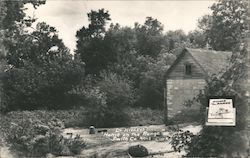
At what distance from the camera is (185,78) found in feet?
73.9

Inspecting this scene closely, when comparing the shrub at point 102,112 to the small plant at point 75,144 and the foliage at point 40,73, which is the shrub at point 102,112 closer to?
the foliage at point 40,73

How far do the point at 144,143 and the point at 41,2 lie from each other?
555 cm

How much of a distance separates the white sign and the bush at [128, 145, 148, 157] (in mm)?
2898

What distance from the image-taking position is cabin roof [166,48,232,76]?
15.9 m

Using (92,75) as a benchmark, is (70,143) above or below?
below

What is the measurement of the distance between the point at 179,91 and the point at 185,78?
2.76 ft

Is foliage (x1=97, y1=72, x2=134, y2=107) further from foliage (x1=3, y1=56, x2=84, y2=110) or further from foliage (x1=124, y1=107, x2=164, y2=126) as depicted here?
foliage (x1=3, y1=56, x2=84, y2=110)

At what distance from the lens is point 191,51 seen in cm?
2170

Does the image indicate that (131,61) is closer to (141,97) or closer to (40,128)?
(141,97)

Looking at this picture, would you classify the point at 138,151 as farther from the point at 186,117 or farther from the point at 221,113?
the point at 186,117

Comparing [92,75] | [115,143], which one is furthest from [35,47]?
[115,143]
